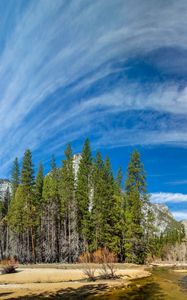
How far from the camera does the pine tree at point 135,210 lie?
4825 cm

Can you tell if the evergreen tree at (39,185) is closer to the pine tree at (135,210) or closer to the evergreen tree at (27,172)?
the evergreen tree at (27,172)

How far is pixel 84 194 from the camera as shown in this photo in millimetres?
56938

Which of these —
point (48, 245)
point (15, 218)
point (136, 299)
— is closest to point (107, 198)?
point (48, 245)

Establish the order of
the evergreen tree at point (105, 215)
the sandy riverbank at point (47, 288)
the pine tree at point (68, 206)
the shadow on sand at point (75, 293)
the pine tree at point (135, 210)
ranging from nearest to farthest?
the shadow on sand at point (75, 293), the sandy riverbank at point (47, 288), the pine tree at point (135, 210), the evergreen tree at point (105, 215), the pine tree at point (68, 206)

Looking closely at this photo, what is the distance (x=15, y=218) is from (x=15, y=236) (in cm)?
662

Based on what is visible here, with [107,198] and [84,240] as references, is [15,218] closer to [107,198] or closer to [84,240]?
[84,240]

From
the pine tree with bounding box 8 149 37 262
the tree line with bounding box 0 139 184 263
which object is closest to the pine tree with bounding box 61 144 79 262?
the tree line with bounding box 0 139 184 263

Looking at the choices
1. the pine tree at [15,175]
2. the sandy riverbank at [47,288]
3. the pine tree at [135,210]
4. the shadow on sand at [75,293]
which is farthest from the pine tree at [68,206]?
the shadow on sand at [75,293]

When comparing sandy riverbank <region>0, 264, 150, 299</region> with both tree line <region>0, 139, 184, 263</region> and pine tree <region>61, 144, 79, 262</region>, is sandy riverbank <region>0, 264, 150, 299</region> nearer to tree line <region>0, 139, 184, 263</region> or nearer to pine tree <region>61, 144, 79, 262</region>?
tree line <region>0, 139, 184, 263</region>

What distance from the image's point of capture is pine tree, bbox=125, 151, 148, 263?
158 feet

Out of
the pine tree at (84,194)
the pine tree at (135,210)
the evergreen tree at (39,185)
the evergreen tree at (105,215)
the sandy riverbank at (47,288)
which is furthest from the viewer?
the evergreen tree at (39,185)

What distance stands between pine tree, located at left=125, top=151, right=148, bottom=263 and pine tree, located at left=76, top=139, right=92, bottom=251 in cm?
674

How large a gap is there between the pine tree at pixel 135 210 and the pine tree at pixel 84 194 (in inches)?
265

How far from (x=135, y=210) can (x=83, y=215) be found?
393 inches
